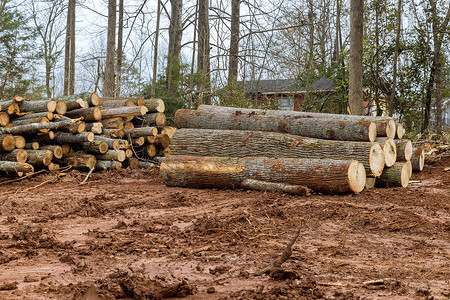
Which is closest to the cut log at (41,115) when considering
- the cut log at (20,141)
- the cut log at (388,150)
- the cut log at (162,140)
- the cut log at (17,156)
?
the cut log at (20,141)

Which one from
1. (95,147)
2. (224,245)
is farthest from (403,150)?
(95,147)

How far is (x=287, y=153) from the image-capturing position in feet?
24.0

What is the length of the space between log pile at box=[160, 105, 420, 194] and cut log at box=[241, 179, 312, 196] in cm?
2

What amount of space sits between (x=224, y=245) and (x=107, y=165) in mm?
7038

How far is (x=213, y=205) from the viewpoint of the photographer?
6164 mm

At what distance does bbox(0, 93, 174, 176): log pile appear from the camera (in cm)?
942

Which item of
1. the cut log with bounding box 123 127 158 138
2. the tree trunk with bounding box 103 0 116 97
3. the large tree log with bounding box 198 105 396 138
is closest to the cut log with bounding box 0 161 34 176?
the cut log with bounding box 123 127 158 138

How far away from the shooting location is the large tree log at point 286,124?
24.2 ft

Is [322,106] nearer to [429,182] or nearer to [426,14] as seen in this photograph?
[426,14]

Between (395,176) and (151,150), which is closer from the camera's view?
(395,176)

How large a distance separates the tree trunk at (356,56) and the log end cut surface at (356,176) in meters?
4.94

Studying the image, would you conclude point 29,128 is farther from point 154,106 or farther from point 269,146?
point 269,146

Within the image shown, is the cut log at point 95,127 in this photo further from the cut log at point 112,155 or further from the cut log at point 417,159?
the cut log at point 417,159

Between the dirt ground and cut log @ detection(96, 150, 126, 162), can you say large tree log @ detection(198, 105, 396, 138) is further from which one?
cut log @ detection(96, 150, 126, 162)
